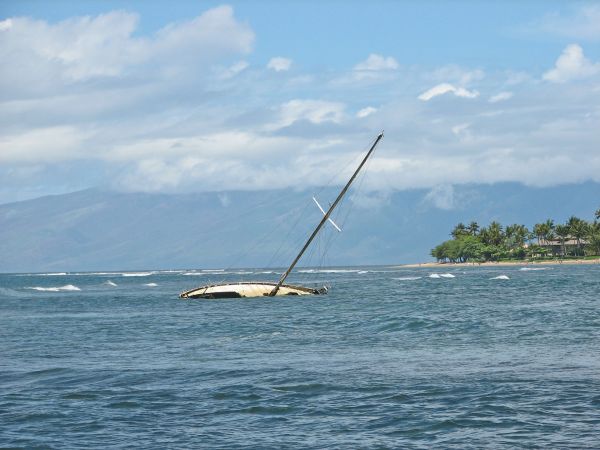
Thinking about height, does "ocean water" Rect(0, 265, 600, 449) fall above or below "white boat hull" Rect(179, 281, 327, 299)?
below

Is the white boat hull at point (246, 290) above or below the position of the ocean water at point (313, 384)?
above

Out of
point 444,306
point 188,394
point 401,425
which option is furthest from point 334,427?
point 444,306

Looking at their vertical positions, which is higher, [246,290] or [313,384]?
[246,290]

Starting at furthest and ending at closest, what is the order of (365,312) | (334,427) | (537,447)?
(365,312), (334,427), (537,447)

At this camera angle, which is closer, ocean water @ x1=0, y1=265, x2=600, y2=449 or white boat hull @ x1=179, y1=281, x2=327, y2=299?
ocean water @ x1=0, y1=265, x2=600, y2=449

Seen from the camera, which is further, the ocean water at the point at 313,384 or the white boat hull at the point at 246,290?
the white boat hull at the point at 246,290

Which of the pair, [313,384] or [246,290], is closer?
[313,384]

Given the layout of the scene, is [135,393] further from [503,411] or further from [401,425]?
[503,411]

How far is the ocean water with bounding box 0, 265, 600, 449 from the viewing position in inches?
1080

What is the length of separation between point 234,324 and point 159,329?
5881 mm

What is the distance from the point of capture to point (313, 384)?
3594 cm

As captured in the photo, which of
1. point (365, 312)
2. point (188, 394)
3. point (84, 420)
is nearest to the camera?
point (84, 420)

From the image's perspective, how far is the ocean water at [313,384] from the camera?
1080 inches

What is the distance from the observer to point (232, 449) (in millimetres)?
26031
